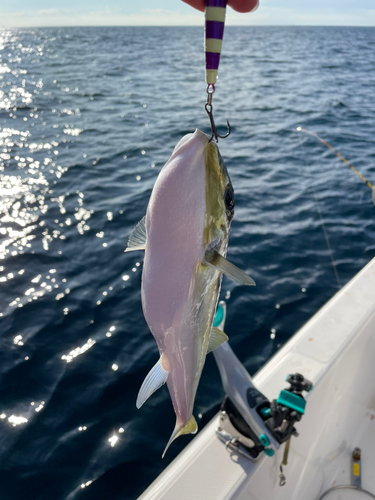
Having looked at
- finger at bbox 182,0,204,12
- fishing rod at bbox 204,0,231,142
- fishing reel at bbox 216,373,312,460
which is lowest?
fishing reel at bbox 216,373,312,460

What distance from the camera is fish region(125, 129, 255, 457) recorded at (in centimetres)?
137

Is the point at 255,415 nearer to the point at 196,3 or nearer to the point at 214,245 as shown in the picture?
the point at 214,245

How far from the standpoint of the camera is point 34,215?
27.2 feet

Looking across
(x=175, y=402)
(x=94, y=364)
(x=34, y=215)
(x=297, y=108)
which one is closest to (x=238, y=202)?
(x=34, y=215)

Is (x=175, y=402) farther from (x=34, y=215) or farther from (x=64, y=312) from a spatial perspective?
(x=34, y=215)

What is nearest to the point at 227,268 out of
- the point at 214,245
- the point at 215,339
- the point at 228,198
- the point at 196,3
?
the point at 214,245

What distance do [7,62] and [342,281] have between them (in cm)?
3777

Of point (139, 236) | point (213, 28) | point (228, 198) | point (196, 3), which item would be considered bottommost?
point (139, 236)

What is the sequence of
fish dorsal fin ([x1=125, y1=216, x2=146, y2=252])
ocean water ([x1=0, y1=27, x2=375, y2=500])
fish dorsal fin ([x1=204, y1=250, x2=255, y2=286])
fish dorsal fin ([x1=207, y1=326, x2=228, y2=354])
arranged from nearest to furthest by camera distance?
fish dorsal fin ([x1=204, y1=250, x2=255, y2=286]) → fish dorsal fin ([x1=125, y1=216, x2=146, y2=252]) → fish dorsal fin ([x1=207, y1=326, x2=228, y2=354]) → ocean water ([x1=0, y1=27, x2=375, y2=500])

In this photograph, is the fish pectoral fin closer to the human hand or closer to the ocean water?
the human hand

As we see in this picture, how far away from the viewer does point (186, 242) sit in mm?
1386

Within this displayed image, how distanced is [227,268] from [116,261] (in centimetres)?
600

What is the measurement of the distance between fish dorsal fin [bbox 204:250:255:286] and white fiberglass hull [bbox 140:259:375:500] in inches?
89.0

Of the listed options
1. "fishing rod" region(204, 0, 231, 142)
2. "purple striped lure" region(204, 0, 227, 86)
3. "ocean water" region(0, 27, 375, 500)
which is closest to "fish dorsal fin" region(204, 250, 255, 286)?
"fishing rod" region(204, 0, 231, 142)
